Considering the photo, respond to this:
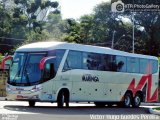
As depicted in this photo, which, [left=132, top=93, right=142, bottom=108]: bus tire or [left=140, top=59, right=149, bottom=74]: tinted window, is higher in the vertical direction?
[left=140, top=59, right=149, bottom=74]: tinted window

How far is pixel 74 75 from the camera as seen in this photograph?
23.4 metres

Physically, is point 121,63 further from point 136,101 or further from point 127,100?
point 136,101

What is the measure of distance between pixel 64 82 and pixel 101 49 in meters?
4.08

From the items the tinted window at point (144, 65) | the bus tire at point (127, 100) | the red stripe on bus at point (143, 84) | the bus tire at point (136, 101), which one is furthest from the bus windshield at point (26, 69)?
the tinted window at point (144, 65)

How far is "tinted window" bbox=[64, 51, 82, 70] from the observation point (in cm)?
2291

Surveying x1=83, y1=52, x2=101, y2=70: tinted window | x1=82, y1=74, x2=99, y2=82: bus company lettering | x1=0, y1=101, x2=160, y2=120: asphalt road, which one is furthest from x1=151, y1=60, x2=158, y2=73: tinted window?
x1=0, y1=101, x2=160, y2=120: asphalt road

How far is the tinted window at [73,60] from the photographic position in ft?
75.2

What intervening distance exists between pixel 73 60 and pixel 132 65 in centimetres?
642

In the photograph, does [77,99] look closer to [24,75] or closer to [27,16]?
[24,75]

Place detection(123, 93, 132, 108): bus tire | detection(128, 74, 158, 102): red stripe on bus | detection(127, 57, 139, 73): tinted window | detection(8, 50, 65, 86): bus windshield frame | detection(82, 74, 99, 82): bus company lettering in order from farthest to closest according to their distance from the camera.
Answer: detection(128, 74, 158, 102): red stripe on bus
detection(127, 57, 139, 73): tinted window
detection(123, 93, 132, 108): bus tire
detection(82, 74, 99, 82): bus company lettering
detection(8, 50, 65, 86): bus windshield frame

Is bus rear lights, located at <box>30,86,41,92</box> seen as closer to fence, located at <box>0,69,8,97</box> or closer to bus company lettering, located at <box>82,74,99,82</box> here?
bus company lettering, located at <box>82,74,99,82</box>

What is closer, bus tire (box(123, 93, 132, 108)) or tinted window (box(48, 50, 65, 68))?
tinted window (box(48, 50, 65, 68))

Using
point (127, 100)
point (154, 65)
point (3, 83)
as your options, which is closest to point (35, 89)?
point (127, 100)

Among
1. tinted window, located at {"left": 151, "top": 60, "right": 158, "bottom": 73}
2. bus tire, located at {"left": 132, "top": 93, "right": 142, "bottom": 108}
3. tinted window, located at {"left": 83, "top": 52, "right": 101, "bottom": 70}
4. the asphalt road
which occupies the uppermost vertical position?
tinted window, located at {"left": 83, "top": 52, "right": 101, "bottom": 70}
